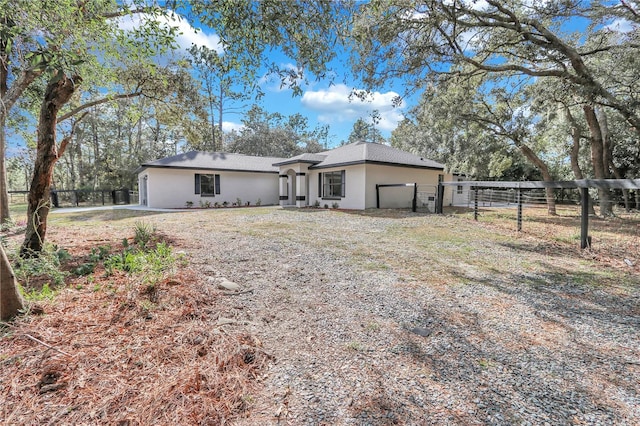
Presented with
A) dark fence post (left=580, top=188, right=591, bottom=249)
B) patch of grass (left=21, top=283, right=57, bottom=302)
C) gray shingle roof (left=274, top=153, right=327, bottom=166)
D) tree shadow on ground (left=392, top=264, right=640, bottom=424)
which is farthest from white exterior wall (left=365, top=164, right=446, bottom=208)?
patch of grass (left=21, top=283, right=57, bottom=302)

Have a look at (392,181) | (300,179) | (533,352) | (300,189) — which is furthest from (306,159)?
(533,352)

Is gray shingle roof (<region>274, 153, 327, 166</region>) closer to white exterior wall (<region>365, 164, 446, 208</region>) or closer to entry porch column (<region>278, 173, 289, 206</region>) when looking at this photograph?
entry porch column (<region>278, 173, 289, 206</region>)

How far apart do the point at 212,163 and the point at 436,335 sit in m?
17.4

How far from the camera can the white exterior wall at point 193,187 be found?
53.4ft

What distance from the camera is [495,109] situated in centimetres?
1341

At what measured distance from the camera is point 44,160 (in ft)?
15.1

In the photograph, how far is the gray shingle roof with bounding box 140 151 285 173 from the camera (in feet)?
53.3

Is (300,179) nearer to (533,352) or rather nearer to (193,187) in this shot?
(193,187)

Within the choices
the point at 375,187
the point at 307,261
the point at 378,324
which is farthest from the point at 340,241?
the point at 375,187

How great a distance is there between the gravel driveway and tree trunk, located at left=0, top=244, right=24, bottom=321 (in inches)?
67.8

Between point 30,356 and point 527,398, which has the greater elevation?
point 30,356

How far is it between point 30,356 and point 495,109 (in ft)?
53.2

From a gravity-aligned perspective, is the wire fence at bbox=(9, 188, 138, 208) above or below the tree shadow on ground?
above

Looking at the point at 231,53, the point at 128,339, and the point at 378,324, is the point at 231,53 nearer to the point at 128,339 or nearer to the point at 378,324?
the point at 128,339
